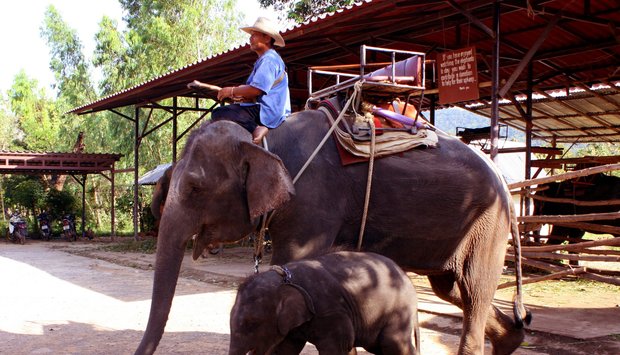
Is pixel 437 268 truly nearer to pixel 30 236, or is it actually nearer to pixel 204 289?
pixel 204 289

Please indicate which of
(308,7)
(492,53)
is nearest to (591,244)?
(492,53)

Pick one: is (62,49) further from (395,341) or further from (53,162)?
(395,341)

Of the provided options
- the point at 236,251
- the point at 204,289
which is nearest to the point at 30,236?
the point at 236,251

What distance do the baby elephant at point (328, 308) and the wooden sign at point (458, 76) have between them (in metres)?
5.35

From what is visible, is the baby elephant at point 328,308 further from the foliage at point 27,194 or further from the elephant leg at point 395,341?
the foliage at point 27,194

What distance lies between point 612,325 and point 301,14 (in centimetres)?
1644

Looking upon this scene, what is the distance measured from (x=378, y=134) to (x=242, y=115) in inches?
34.1

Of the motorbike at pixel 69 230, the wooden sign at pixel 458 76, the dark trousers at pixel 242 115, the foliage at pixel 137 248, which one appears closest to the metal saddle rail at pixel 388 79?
the dark trousers at pixel 242 115

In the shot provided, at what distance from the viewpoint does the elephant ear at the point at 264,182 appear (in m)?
3.58

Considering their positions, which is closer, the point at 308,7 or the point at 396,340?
the point at 396,340

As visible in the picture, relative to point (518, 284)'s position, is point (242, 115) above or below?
above

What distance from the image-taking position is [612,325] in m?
6.63

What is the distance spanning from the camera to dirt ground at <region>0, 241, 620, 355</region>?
18.6ft

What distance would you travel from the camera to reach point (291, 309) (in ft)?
11.2
